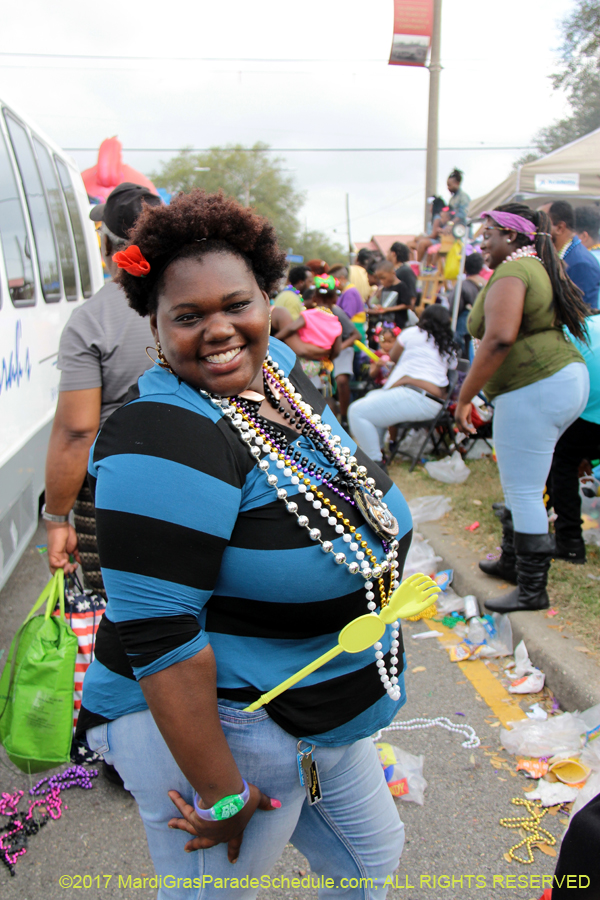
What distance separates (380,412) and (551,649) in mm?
3314

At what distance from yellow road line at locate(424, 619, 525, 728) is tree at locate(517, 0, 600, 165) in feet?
111

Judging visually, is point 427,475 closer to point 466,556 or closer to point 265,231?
point 466,556

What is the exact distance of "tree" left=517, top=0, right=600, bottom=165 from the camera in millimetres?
30531

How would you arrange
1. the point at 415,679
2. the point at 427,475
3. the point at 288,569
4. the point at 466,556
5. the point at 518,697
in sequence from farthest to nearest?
1. the point at 427,475
2. the point at 466,556
3. the point at 415,679
4. the point at 518,697
5. the point at 288,569

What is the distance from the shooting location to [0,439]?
3230 mm

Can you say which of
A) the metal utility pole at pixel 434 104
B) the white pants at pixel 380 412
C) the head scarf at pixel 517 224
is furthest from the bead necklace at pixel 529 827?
the metal utility pole at pixel 434 104

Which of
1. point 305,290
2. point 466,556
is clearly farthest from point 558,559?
point 305,290

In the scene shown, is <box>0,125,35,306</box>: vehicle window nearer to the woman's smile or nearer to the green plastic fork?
the woman's smile

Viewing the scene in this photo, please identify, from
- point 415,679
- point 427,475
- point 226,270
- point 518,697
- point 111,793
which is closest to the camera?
point 226,270

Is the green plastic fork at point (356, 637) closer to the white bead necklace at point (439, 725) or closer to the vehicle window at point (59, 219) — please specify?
the white bead necklace at point (439, 725)

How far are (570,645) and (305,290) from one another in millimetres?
5125

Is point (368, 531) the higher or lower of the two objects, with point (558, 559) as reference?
higher

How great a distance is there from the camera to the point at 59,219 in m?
5.34

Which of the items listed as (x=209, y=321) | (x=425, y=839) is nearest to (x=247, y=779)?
(x=209, y=321)
